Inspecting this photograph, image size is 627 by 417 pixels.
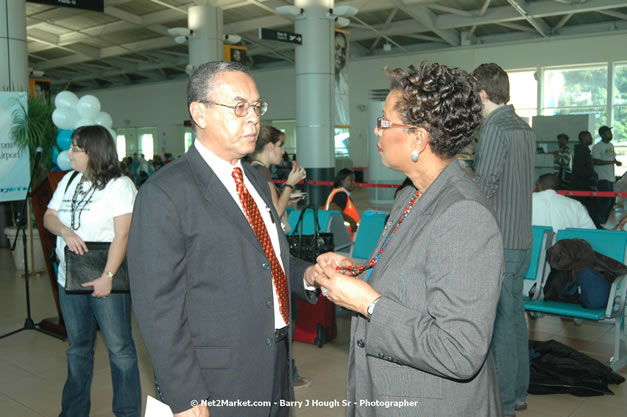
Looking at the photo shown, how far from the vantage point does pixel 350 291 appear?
1535 millimetres

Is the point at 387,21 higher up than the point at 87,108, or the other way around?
the point at 387,21

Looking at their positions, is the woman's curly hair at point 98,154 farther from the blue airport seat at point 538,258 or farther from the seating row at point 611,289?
the blue airport seat at point 538,258

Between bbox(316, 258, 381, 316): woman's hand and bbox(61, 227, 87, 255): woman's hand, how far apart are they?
1.85 m

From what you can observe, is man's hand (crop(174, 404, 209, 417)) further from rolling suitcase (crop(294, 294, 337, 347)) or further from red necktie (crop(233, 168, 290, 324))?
rolling suitcase (crop(294, 294, 337, 347))

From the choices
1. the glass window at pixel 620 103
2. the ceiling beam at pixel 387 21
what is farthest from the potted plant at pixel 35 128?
the glass window at pixel 620 103

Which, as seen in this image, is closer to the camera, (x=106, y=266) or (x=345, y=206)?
(x=106, y=266)

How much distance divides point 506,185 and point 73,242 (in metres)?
2.41

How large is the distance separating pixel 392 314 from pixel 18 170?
238 inches

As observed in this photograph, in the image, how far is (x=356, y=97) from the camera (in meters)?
24.1

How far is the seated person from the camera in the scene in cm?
532

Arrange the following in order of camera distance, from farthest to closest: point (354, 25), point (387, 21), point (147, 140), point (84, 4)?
point (147, 140), point (354, 25), point (387, 21), point (84, 4)

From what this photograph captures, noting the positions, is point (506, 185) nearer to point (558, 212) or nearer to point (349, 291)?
point (349, 291)

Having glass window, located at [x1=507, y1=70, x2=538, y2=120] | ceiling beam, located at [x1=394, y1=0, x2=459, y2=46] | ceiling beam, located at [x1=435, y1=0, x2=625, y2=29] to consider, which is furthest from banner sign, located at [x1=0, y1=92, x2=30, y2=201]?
glass window, located at [x1=507, y1=70, x2=538, y2=120]

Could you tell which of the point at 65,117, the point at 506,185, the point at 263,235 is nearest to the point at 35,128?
the point at 65,117
